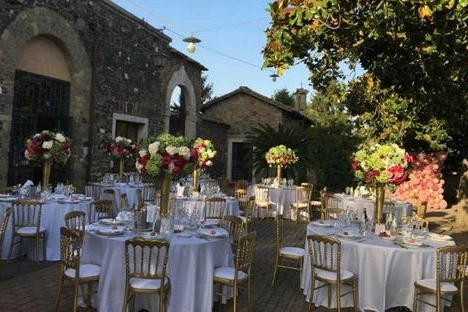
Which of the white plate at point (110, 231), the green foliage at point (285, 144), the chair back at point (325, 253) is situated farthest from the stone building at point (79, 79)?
the chair back at point (325, 253)

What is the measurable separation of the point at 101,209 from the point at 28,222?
1135 mm

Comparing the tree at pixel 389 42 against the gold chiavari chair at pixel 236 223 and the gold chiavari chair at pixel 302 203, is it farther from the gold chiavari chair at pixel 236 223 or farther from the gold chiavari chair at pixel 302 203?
the gold chiavari chair at pixel 302 203

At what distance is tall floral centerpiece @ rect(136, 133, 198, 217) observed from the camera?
5.02 metres

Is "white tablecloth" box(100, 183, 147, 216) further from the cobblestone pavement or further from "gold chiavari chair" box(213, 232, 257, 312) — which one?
"gold chiavari chair" box(213, 232, 257, 312)

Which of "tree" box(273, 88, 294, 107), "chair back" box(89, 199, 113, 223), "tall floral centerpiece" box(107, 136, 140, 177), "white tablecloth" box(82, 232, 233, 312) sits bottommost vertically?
"white tablecloth" box(82, 232, 233, 312)

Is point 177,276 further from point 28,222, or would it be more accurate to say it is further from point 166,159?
point 28,222

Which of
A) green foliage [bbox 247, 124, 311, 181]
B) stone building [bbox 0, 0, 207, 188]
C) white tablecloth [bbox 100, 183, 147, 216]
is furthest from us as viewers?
green foliage [bbox 247, 124, 311, 181]

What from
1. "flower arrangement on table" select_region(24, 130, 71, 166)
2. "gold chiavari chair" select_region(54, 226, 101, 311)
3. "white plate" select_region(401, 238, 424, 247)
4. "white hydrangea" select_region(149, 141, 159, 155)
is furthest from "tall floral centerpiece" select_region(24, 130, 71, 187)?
"white plate" select_region(401, 238, 424, 247)

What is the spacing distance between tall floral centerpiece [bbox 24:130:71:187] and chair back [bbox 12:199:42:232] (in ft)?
3.38

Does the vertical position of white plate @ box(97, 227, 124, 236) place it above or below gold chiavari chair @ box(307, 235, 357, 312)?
above

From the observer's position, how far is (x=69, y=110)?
11031mm

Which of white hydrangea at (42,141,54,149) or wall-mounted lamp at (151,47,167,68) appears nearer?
white hydrangea at (42,141,54,149)

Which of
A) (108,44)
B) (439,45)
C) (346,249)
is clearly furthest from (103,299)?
(108,44)

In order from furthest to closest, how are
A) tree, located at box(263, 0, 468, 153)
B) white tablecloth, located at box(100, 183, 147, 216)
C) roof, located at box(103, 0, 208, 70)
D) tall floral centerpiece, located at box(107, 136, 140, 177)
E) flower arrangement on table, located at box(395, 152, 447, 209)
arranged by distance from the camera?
roof, located at box(103, 0, 208, 70) → tall floral centerpiece, located at box(107, 136, 140, 177) → white tablecloth, located at box(100, 183, 147, 216) → flower arrangement on table, located at box(395, 152, 447, 209) → tree, located at box(263, 0, 468, 153)
